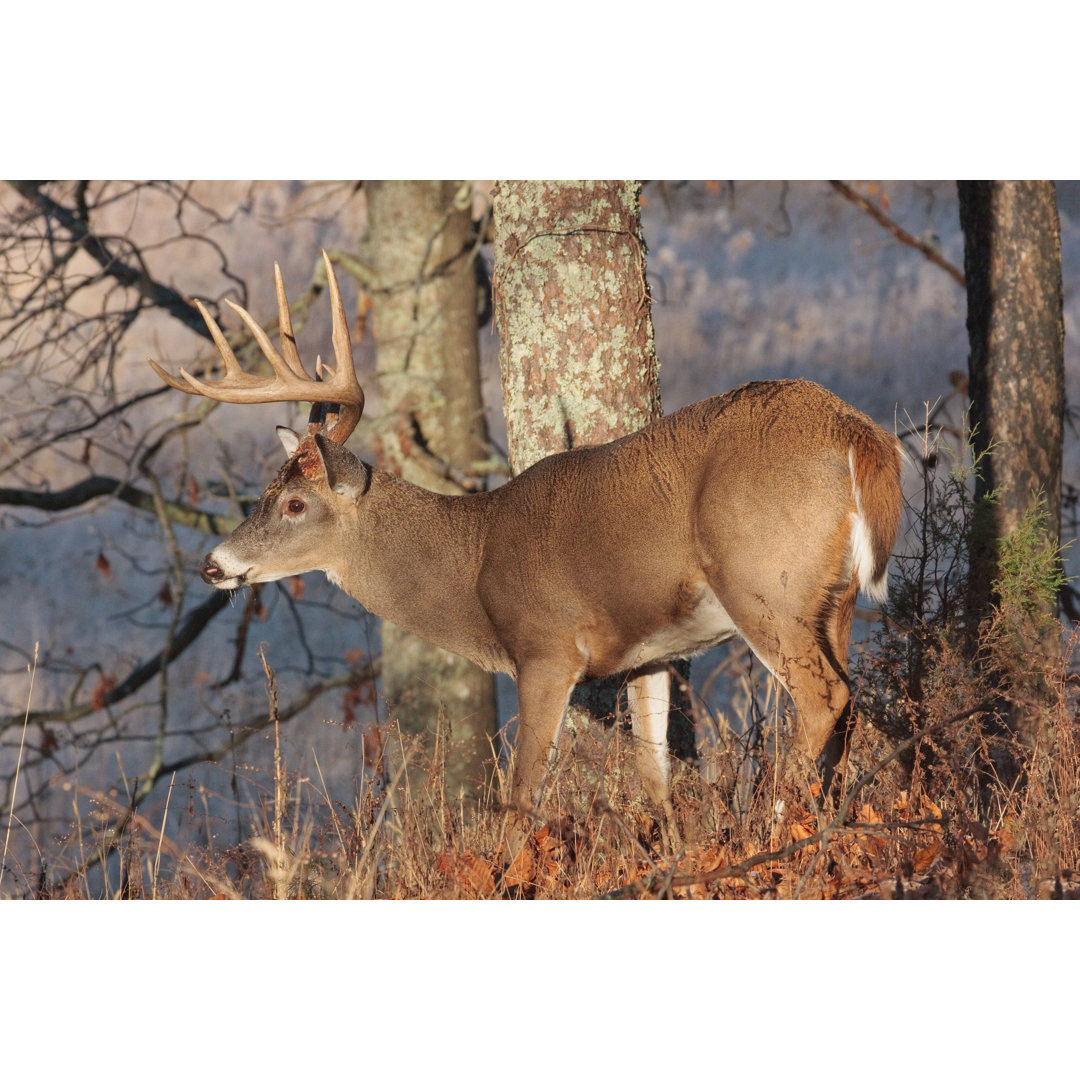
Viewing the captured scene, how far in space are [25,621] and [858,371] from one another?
5.58 meters

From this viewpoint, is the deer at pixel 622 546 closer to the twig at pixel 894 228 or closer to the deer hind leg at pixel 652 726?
the deer hind leg at pixel 652 726

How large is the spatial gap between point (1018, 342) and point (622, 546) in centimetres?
244

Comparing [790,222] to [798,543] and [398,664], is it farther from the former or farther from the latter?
[798,543]

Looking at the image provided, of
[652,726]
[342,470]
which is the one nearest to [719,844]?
[652,726]

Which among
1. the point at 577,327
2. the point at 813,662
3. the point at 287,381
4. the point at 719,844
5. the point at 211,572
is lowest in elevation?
the point at 719,844

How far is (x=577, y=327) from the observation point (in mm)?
5027

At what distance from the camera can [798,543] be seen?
3.85m

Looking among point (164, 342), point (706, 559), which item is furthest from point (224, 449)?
point (706, 559)

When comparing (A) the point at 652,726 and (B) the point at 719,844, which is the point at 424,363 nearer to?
(A) the point at 652,726

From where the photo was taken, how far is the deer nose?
4648mm

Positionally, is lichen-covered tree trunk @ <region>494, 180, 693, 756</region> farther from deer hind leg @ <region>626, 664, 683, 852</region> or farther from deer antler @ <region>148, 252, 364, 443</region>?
deer antler @ <region>148, 252, 364, 443</region>

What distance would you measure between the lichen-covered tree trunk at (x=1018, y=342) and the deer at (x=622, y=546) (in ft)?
6.03

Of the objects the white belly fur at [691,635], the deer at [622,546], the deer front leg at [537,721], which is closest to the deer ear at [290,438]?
the deer at [622,546]

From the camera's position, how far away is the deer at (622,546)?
12.7 ft
